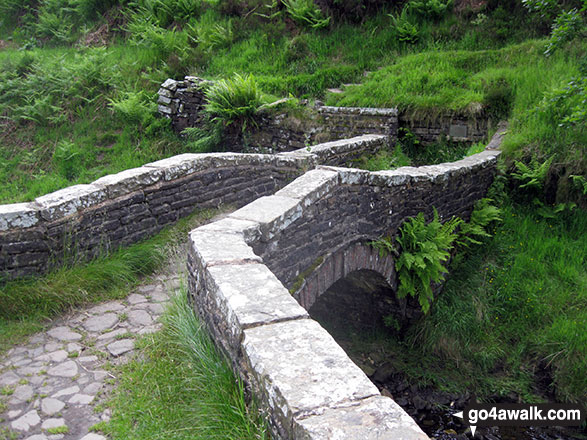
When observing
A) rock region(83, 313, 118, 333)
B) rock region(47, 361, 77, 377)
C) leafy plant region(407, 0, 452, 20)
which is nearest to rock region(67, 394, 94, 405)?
rock region(47, 361, 77, 377)

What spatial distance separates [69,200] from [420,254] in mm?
5003

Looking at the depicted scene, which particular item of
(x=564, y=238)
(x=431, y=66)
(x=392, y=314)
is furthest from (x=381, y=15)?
(x=392, y=314)

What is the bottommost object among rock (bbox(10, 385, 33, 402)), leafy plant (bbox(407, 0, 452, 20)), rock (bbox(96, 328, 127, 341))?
rock (bbox(10, 385, 33, 402))

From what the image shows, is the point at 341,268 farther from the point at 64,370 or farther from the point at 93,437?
the point at 93,437

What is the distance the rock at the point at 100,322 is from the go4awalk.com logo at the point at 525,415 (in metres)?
5.33

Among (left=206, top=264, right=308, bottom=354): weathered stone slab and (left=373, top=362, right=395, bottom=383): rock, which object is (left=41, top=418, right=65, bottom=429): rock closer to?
(left=206, top=264, right=308, bottom=354): weathered stone slab

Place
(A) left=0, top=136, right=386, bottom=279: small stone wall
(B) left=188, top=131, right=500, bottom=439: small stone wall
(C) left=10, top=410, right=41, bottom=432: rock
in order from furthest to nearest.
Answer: (A) left=0, top=136, right=386, bottom=279: small stone wall → (C) left=10, top=410, right=41, bottom=432: rock → (B) left=188, top=131, right=500, bottom=439: small stone wall

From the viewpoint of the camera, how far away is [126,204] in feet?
18.6

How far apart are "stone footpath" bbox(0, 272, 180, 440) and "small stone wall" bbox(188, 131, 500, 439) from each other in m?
0.97

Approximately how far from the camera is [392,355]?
8055mm

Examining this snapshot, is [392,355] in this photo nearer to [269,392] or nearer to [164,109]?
[269,392]

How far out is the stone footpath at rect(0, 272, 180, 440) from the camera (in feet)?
10.5

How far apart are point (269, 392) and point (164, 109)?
11.6m

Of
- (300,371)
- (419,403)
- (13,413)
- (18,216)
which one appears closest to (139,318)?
(13,413)
